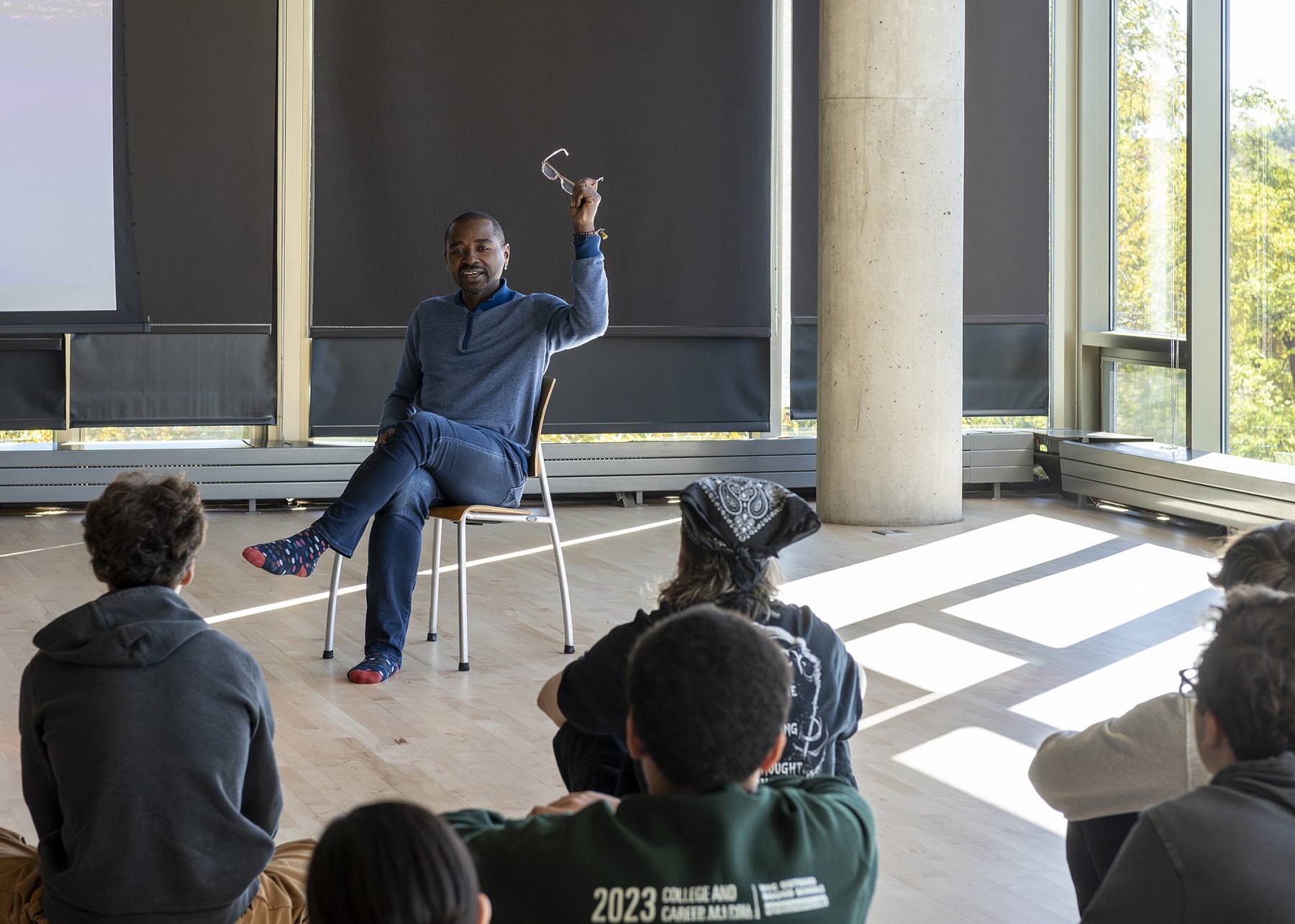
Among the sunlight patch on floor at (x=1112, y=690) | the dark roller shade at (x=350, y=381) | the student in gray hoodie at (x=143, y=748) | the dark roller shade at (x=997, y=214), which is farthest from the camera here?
the dark roller shade at (x=997, y=214)

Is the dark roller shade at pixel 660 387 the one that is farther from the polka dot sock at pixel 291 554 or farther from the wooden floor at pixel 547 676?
the polka dot sock at pixel 291 554

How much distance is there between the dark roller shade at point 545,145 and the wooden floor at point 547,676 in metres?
1.60

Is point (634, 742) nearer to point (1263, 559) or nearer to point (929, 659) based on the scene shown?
point (1263, 559)

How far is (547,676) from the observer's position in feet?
13.0

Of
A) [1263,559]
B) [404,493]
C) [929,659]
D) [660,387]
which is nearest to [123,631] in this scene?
[1263,559]

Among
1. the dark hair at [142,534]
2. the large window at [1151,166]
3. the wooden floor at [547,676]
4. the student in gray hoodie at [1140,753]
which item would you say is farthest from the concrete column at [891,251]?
the dark hair at [142,534]

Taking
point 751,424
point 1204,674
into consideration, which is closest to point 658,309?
point 751,424

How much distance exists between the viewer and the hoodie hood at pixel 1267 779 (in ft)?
4.14

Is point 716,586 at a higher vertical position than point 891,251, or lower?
lower

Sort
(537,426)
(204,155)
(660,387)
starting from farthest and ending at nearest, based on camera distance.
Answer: (660,387) < (204,155) < (537,426)

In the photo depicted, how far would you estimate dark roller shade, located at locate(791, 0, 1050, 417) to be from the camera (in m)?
7.93

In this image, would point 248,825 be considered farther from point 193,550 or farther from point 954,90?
point 954,90

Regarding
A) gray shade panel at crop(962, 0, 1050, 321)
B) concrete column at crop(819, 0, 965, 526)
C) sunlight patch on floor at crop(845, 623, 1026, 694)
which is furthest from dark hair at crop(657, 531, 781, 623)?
gray shade panel at crop(962, 0, 1050, 321)

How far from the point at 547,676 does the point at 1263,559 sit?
2.48 m
